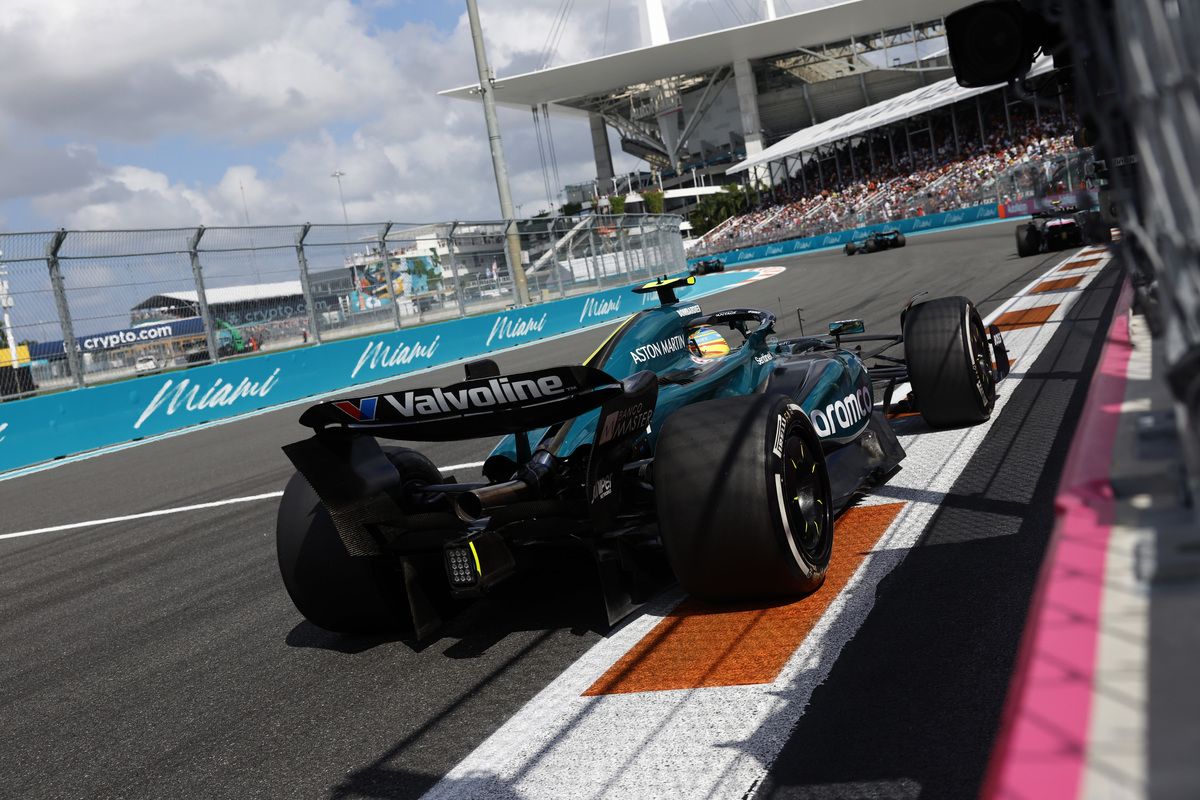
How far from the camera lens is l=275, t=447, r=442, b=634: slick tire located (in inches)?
164

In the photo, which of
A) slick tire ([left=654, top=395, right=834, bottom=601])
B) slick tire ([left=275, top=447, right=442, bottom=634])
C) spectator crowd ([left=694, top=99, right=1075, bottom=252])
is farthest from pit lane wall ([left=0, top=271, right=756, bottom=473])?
spectator crowd ([left=694, top=99, right=1075, bottom=252])

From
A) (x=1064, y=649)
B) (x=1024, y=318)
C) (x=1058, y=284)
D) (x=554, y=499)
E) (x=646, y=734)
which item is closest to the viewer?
(x=1064, y=649)

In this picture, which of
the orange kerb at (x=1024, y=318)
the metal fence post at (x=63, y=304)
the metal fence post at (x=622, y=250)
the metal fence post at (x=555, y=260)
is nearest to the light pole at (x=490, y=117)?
the metal fence post at (x=555, y=260)

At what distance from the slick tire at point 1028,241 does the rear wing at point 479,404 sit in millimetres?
19474

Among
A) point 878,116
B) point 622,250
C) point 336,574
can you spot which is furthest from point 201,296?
point 878,116

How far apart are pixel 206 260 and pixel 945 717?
1537 centimetres

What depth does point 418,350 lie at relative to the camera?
65.7 feet

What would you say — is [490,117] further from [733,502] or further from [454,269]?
[733,502]

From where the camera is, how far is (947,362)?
Result: 241 inches

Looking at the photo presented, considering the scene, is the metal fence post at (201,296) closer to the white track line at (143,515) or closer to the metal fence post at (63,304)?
the metal fence post at (63,304)

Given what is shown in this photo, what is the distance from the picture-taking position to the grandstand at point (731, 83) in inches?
3044

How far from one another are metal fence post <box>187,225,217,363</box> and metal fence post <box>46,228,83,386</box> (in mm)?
2157

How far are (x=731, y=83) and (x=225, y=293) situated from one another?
77.2 m

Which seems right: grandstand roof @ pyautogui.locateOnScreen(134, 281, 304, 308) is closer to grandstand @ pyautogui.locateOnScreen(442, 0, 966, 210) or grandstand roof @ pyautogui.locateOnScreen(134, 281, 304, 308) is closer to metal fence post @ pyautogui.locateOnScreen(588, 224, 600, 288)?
metal fence post @ pyautogui.locateOnScreen(588, 224, 600, 288)
